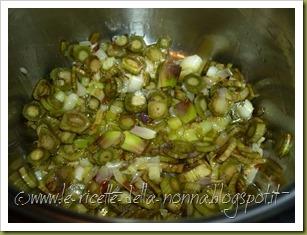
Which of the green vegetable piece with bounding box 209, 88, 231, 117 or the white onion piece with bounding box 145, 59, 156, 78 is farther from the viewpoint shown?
the white onion piece with bounding box 145, 59, 156, 78

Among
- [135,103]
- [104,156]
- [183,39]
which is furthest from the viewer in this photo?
[183,39]

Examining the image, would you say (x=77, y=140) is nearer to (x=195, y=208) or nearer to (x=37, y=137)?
(x=37, y=137)

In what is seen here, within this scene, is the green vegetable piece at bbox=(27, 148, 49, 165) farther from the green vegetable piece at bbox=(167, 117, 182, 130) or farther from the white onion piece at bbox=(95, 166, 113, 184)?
the green vegetable piece at bbox=(167, 117, 182, 130)

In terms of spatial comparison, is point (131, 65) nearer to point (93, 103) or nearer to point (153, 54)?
point (153, 54)

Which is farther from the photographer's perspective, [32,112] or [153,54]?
[153,54]

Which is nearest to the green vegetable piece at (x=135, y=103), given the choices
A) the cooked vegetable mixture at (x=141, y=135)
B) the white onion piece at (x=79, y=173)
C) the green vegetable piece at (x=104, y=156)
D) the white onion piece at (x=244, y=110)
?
the cooked vegetable mixture at (x=141, y=135)

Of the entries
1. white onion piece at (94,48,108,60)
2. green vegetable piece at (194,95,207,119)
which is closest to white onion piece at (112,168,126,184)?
green vegetable piece at (194,95,207,119)

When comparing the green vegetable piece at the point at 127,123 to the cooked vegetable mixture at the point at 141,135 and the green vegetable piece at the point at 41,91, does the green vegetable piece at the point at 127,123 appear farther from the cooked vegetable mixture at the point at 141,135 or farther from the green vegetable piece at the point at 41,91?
the green vegetable piece at the point at 41,91

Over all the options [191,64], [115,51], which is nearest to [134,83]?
[115,51]
